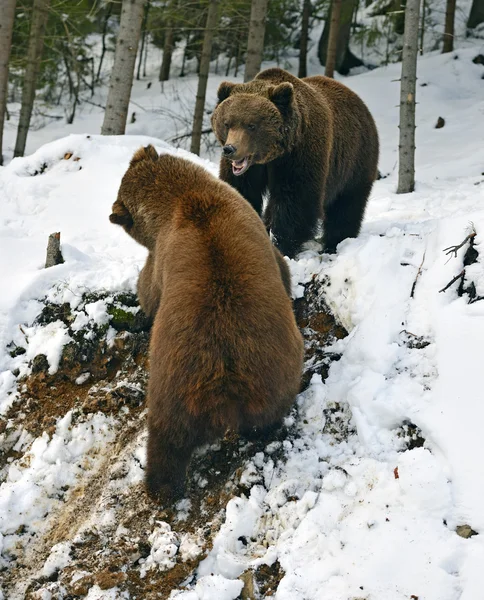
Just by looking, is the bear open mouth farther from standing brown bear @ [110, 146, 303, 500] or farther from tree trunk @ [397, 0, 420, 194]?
tree trunk @ [397, 0, 420, 194]

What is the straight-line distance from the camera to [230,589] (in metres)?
3.14

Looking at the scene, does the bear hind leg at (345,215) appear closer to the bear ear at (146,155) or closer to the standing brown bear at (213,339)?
the bear ear at (146,155)

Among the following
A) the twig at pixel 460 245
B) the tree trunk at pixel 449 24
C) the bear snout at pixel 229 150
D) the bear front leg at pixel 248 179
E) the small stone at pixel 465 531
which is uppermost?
the tree trunk at pixel 449 24

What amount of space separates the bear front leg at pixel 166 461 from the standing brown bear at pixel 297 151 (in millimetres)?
2677

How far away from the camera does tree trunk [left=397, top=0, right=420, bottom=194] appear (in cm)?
984

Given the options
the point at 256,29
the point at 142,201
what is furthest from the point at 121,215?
the point at 256,29

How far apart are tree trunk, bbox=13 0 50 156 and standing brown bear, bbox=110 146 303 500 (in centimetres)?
1344

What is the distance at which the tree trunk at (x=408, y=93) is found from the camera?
984 centimetres

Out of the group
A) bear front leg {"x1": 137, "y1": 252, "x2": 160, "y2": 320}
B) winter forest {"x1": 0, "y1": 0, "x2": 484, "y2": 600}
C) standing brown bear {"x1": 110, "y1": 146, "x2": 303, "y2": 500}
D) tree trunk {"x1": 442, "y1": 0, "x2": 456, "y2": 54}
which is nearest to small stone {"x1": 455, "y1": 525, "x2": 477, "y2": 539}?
winter forest {"x1": 0, "y1": 0, "x2": 484, "y2": 600}

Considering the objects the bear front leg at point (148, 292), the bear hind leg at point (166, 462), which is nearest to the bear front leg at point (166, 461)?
the bear hind leg at point (166, 462)

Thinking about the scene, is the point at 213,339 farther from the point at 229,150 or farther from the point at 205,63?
the point at 205,63

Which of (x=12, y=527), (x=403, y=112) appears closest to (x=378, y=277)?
(x=12, y=527)

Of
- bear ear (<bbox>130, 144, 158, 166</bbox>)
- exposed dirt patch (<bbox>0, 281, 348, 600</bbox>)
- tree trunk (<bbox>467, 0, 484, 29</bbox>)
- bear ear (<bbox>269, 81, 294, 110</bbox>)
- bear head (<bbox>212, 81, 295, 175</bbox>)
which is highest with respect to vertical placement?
tree trunk (<bbox>467, 0, 484, 29</bbox>)

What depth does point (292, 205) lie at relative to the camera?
5.86 m
